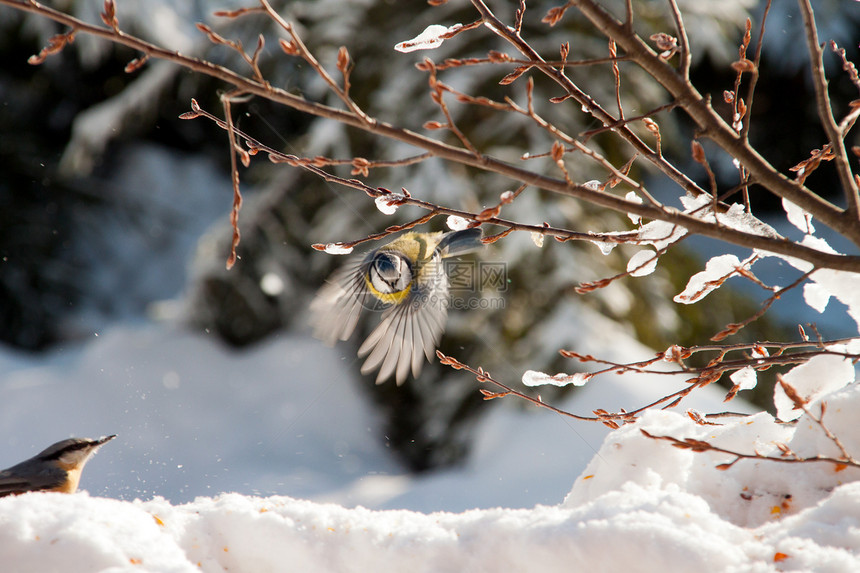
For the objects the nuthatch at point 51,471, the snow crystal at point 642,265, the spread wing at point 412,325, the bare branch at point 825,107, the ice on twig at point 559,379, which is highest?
the bare branch at point 825,107

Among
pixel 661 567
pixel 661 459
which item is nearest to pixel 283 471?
pixel 661 459


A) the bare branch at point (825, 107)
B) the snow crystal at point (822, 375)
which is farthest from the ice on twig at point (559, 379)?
the bare branch at point (825, 107)

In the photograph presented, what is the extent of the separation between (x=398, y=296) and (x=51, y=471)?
0.92 meters

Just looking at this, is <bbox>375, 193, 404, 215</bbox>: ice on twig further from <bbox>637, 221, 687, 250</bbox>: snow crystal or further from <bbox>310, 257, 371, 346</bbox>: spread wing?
<bbox>310, 257, 371, 346</bbox>: spread wing

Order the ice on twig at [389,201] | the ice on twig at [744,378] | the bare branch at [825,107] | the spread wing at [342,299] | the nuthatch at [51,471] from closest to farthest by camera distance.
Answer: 1. the bare branch at [825,107]
2. the ice on twig at [389,201]
3. the ice on twig at [744,378]
4. the nuthatch at [51,471]
5. the spread wing at [342,299]

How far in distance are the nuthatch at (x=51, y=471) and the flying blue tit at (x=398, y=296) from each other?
2.13 ft

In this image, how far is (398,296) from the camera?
1.80m

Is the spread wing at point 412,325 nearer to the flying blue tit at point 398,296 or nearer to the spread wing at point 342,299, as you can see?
the flying blue tit at point 398,296

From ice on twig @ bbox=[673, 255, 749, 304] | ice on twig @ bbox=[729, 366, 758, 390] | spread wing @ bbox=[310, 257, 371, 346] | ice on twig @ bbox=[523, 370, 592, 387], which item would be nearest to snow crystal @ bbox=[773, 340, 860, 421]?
ice on twig @ bbox=[729, 366, 758, 390]

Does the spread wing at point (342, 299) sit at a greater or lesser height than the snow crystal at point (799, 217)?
lesser

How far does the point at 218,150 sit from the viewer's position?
5.88 metres

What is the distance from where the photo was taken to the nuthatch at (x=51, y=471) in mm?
1339

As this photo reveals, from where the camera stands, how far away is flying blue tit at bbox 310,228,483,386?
174 centimetres

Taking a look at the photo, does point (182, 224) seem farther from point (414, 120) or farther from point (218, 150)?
point (414, 120)
